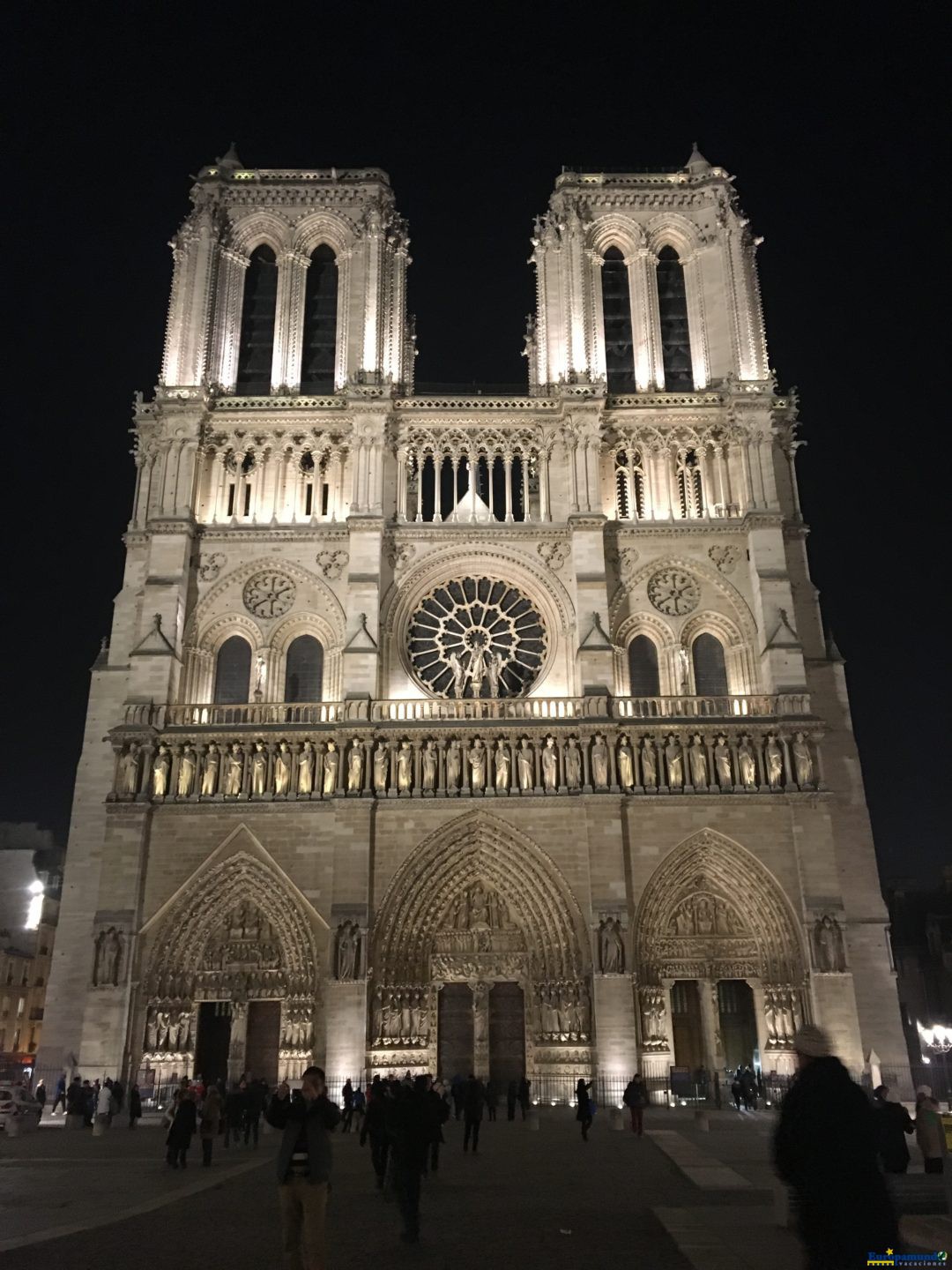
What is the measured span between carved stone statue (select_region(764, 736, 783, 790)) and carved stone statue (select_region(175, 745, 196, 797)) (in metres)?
13.6

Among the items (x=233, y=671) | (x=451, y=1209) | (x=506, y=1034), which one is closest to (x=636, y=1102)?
(x=506, y=1034)

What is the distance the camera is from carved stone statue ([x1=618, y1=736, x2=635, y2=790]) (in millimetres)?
24156

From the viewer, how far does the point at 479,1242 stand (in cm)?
793

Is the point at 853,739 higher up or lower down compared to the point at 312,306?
lower down

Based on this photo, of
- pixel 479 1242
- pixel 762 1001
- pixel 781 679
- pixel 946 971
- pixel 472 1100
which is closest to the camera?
pixel 479 1242

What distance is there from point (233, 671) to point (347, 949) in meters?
8.28

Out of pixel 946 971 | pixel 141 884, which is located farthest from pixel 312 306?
pixel 946 971

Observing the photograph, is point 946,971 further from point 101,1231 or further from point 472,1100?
point 101,1231

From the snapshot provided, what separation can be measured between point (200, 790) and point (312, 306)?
15.7 meters

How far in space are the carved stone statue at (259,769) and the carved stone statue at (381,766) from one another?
103 inches

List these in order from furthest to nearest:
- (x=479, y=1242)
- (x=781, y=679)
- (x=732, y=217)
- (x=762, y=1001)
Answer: (x=732, y=217)
(x=781, y=679)
(x=762, y=1001)
(x=479, y=1242)

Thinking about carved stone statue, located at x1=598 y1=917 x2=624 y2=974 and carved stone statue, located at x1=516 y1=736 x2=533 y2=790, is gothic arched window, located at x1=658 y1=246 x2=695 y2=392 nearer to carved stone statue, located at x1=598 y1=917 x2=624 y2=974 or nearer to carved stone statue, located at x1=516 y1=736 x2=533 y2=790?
carved stone statue, located at x1=516 y1=736 x2=533 y2=790

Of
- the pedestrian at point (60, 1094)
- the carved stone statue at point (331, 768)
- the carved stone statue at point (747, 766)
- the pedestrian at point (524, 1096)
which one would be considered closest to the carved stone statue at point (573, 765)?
the carved stone statue at point (747, 766)

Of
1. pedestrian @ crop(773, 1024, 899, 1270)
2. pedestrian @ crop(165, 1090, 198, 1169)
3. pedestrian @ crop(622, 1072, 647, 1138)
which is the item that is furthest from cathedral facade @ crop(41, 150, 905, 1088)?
pedestrian @ crop(773, 1024, 899, 1270)
